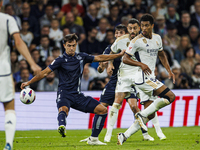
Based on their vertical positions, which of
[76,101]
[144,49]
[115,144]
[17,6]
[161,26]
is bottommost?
[115,144]

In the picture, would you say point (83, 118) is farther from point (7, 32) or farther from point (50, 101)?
point (7, 32)

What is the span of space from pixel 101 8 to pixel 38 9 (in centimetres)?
265

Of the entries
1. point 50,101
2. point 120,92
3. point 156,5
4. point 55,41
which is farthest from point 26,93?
point 156,5

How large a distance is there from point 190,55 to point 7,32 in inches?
408

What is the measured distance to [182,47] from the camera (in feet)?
48.1

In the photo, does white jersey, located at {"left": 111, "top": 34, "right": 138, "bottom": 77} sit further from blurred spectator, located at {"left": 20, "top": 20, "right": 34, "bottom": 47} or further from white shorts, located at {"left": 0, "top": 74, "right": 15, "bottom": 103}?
blurred spectator, located at {"left": 20, "top": 20, "right": 34, "bottom": 47}

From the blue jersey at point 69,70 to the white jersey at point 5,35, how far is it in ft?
6.81

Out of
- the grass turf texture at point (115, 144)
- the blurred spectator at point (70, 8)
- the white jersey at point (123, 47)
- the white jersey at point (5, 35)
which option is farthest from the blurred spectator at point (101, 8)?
the white jersey at point (5, 35)

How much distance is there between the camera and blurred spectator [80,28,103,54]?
1408 cm

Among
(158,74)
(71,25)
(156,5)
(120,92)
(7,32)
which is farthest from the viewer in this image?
(156,5)

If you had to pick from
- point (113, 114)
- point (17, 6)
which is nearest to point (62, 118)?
point (113, 114)

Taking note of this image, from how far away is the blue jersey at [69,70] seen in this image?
6.87 m

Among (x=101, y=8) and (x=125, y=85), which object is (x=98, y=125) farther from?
(x=101, y=8)

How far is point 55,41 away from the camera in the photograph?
14016 millimetres
